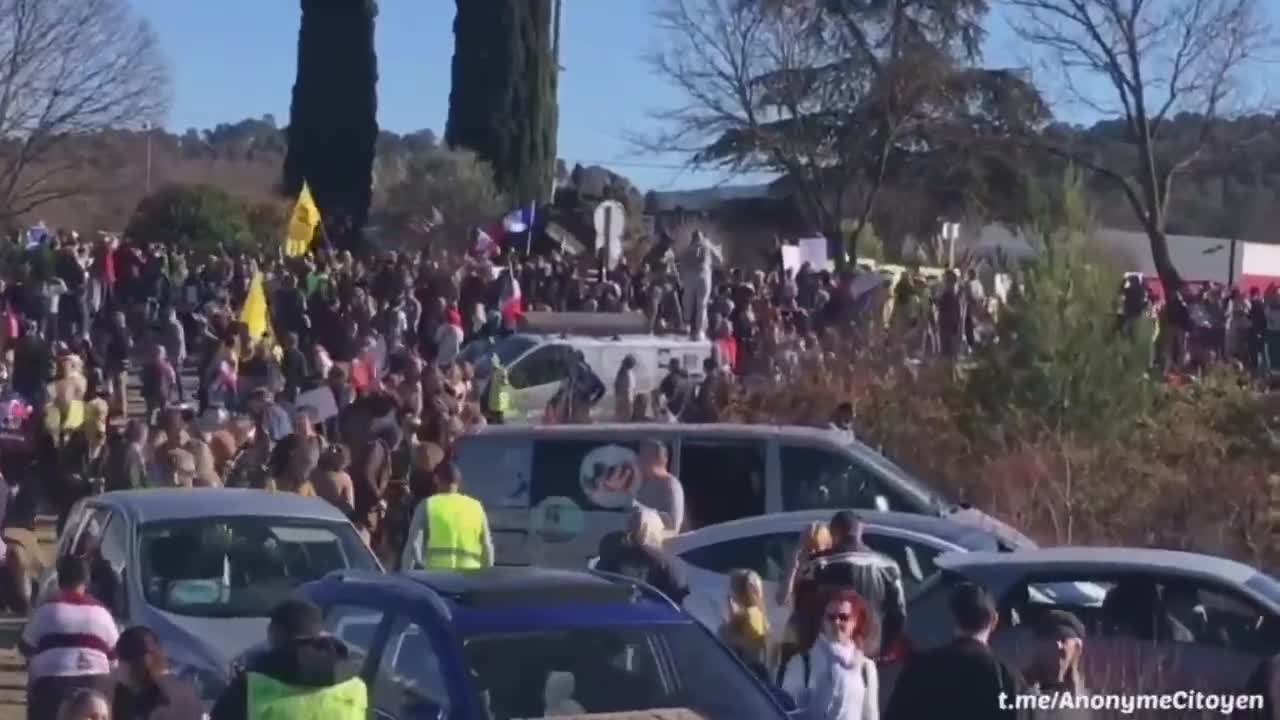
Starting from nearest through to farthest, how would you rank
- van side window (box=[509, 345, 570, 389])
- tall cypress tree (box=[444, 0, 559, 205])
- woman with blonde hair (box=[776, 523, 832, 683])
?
1. woman with blonde hair (box=[776, 523, 832, 683])
2. van side window (box=[509, 345, 570, 389])
3. tall cypress tree (box=[444, 0, 559, 205])

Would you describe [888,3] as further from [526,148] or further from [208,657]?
[208,657]

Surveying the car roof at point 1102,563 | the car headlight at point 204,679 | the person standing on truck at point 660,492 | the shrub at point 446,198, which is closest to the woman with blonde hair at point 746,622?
the car roof at point 1102,563

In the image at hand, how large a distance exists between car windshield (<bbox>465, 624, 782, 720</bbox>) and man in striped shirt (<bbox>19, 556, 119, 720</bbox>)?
3188 millimetres

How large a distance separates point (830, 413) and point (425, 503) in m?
→ 8.40

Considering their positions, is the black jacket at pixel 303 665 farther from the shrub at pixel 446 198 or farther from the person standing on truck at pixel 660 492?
the shrub at pixel 446 198

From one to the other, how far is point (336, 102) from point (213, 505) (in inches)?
1480

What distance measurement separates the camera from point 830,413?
20797 mm

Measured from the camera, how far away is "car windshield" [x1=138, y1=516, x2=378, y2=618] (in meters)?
12.0

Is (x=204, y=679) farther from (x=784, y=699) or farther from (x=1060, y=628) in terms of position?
(x=1060, y=628)

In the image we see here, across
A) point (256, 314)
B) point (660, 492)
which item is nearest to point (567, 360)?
point (256, 314)

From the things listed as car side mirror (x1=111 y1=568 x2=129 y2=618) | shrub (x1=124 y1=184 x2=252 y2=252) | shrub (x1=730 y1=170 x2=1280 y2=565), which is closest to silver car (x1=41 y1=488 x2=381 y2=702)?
car side mirror (x1=111 y1=568 x2=129 y2=618)

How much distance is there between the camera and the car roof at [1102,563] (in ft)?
35.2

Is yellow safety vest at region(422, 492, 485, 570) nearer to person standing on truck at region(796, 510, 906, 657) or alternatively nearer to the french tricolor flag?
person standing on truck at region(796, 510, 906, 657)

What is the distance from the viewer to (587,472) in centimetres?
1606
